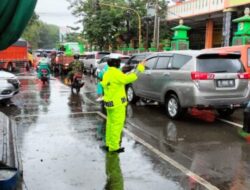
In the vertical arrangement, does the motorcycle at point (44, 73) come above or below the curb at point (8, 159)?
above

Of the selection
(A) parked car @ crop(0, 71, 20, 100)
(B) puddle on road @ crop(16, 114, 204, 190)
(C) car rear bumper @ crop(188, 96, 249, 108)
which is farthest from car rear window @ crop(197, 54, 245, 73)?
(A) parked car @ crop(0, 71, 20, 100)

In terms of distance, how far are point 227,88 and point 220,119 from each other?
1147mm

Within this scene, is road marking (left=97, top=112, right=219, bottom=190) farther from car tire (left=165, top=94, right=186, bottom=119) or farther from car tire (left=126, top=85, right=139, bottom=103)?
car tire (left=126, top=85, right=139, bottom=103)

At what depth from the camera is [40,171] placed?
533 cm

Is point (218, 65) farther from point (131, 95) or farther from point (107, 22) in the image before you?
point (107, 22)

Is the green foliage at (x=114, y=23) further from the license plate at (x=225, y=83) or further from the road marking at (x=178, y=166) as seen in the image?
the road marking at (x=178, y=166)

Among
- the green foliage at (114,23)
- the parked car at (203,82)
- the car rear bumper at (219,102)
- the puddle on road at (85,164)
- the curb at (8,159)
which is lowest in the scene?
the puddle on road at (85,164)

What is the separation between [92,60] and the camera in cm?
2669

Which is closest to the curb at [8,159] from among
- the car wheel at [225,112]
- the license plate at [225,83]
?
the license plate at [225,83]

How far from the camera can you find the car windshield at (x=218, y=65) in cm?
838

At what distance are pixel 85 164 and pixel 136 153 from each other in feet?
3.23

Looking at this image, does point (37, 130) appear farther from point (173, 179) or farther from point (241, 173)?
point (241, 173)

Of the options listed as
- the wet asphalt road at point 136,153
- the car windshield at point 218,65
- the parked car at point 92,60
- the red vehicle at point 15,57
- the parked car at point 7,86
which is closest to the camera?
the wet asphalt road at point 136,153

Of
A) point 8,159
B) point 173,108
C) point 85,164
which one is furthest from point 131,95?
point 8,159
